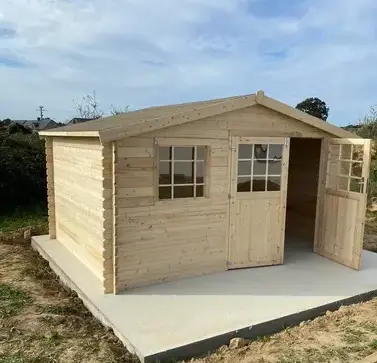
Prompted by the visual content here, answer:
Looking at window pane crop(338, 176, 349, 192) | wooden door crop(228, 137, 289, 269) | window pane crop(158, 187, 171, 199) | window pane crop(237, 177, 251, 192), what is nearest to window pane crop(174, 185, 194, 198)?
window pane crop(158, 187, 171, 199)

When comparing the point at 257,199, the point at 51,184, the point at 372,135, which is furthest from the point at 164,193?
the point at 372,135

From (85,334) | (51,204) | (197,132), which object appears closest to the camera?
(85,334)

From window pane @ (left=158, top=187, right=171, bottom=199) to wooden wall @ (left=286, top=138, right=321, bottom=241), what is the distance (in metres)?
3.80

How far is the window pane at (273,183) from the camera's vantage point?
5441mm

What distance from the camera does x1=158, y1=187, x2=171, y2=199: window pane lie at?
4801 mm

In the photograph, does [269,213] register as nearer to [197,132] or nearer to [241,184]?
[241,184]

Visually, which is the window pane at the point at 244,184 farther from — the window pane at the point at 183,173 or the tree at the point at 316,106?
the tree at the point at 316,106

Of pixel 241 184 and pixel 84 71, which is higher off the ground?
pixel 84 71

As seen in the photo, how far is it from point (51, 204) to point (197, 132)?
3.86 metres

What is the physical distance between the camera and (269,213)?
550 cm

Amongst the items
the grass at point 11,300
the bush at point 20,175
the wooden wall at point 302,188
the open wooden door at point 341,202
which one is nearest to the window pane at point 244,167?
the open wooden door at point 341,202

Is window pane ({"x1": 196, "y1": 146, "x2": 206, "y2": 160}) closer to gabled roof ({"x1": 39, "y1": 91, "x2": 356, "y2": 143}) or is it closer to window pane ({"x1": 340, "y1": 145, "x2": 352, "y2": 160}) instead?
gabled roof ({"x1": 39, "y1": 91, "x2": 356, "y2": 143})

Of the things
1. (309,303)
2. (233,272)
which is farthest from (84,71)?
(309,303)

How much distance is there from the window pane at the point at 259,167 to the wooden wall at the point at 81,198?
223cm
